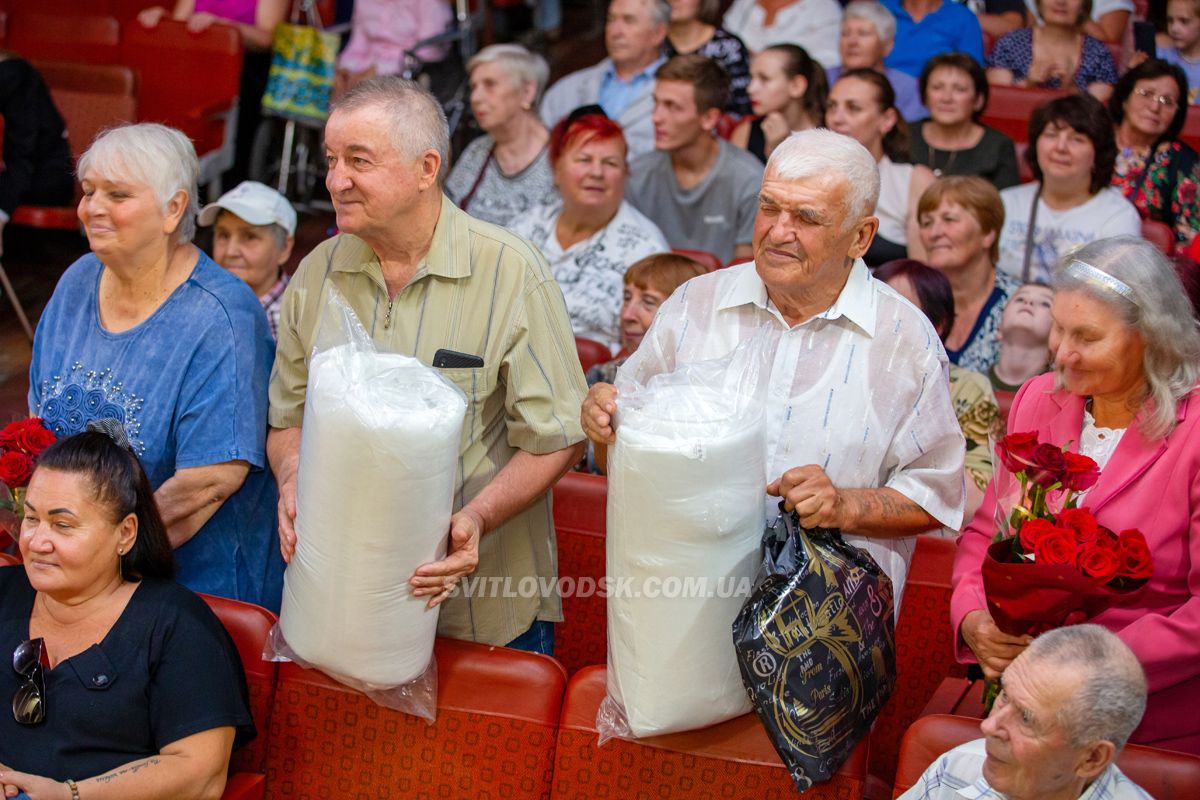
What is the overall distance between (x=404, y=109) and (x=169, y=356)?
2.10 feet

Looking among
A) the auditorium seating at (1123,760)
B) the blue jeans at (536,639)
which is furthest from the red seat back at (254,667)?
the auditorium seating at (1123,760)

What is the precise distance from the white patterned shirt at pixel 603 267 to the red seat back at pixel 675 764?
6.22 feet

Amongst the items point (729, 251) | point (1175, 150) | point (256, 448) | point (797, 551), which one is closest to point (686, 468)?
point (797, 551)

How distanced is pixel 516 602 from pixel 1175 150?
3.26m

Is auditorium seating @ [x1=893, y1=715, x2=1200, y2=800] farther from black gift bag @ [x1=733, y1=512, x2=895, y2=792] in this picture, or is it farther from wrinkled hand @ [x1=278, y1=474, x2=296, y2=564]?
wrinkled hand @ [x1=278, y1=474, x2=296, y2=564]

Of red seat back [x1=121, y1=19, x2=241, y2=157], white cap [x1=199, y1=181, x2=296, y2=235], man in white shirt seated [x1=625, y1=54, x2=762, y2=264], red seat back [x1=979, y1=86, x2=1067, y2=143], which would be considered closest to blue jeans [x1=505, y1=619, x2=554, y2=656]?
white cap [x1=199, y1=181, x2=296, y2=235]

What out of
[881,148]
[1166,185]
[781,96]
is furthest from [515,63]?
[1166,185]

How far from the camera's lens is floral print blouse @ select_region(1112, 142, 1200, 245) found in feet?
15.0

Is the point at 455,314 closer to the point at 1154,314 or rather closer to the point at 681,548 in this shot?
the point at 681,548

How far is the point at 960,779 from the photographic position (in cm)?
193

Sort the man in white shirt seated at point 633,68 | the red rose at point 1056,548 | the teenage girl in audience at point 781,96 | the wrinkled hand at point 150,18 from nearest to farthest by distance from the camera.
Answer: the red rose at point 1056,548
the teenage girl in audience at point 781,96
the man in white shirt seated at point 633,68
the wrinkled hand at point 150,18

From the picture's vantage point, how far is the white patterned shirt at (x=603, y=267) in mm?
3996

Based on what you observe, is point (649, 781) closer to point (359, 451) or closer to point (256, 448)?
point (359, 451)

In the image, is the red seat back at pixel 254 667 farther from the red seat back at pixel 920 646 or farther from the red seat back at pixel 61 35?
the red seat back at pixel 61 35
